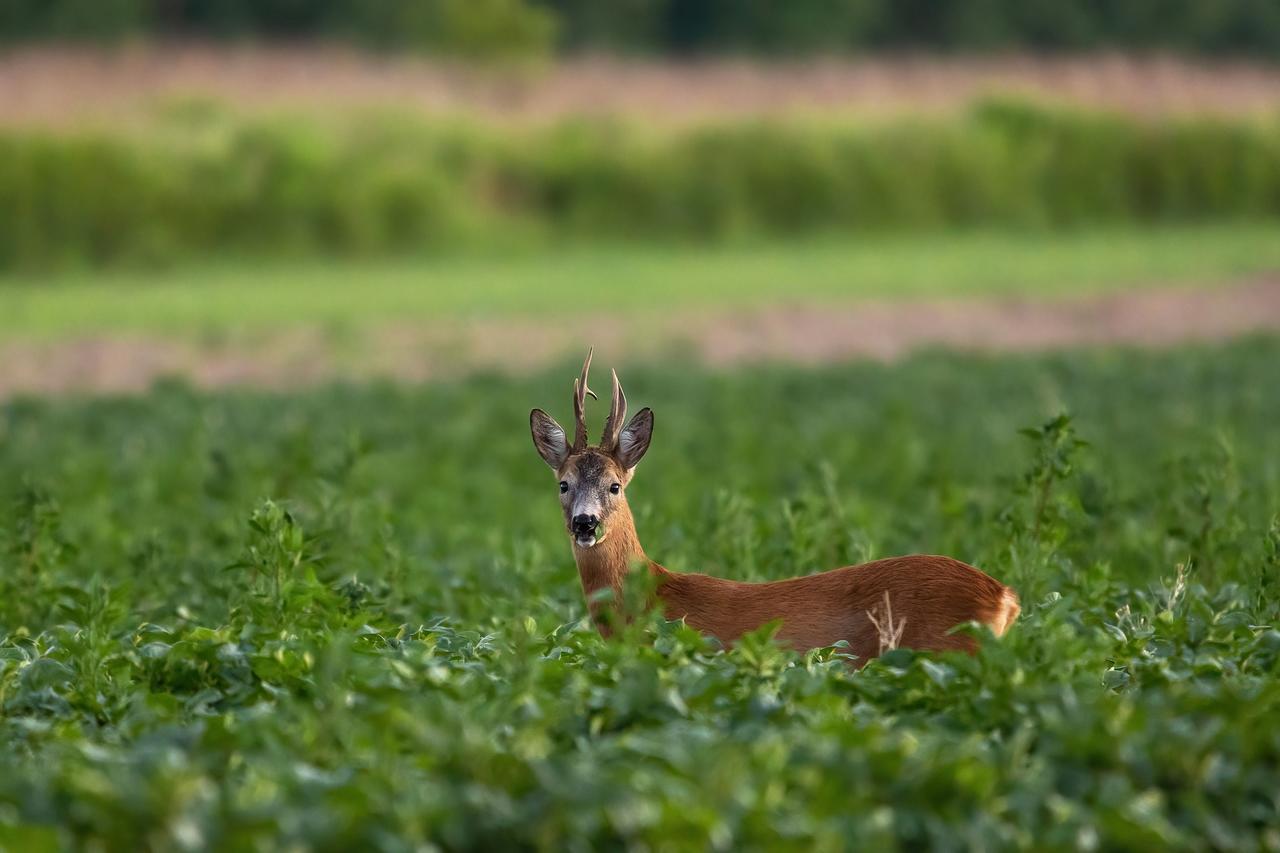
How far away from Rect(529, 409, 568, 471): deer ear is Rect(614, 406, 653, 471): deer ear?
0.26m

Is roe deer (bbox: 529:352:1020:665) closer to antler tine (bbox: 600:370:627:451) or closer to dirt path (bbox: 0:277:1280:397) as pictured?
antler tine (bbox: 600:370:627:451)

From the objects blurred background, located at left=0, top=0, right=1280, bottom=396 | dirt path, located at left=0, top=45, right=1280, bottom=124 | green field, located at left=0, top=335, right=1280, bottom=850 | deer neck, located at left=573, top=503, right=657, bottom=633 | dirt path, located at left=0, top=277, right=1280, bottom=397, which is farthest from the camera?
dirt path, located at left=0, top=45, right=1280, bottom=124

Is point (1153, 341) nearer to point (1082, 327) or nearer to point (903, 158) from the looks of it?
point (1082, 327)

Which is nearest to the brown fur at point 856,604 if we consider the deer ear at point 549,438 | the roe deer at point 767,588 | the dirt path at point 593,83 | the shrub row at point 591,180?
the roe deer at point 767,588

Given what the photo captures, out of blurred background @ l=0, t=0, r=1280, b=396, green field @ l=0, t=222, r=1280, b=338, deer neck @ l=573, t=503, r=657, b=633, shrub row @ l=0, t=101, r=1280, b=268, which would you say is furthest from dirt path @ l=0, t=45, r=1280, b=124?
A: deer neck @ l=573, t=503, r=657, b=633

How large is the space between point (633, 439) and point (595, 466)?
9.4 inches

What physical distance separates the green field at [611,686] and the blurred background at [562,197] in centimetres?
1263

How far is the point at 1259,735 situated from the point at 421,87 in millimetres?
39037

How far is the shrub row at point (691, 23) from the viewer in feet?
165

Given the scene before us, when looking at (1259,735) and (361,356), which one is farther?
(361,356)

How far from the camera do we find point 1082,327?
95.2 feet

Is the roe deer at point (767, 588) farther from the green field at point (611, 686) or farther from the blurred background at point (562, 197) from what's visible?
the blurred background at point (562, 197)

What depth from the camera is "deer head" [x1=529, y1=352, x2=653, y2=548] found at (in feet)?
24.9

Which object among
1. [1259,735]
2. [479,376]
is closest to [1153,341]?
[479,376]
